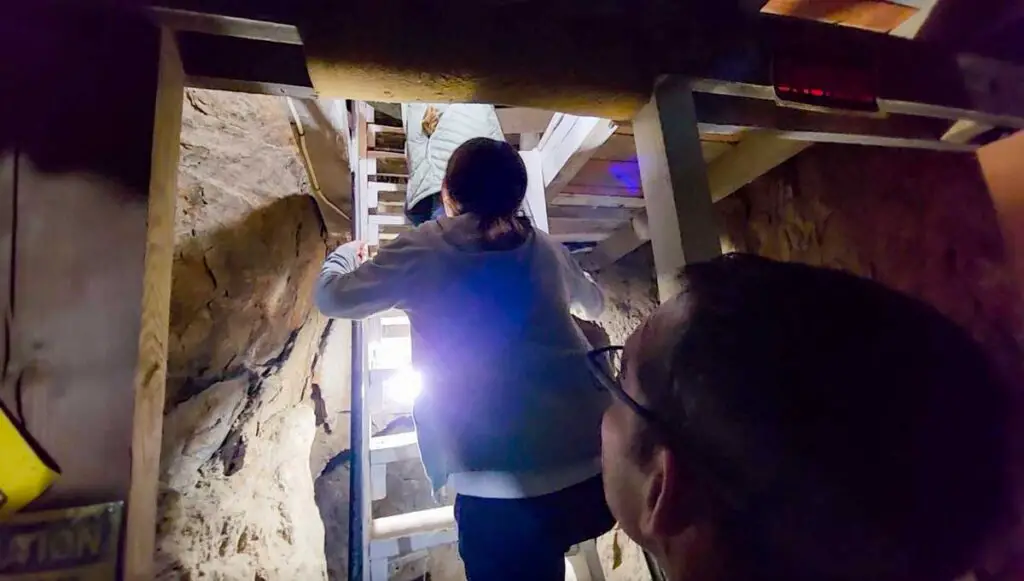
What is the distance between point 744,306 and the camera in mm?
602

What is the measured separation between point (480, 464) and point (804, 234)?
4.70 ft

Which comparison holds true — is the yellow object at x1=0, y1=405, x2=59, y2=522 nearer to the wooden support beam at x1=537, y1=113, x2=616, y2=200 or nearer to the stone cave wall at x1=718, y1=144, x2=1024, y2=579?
the wooden support beam at x1=537, y1=113, x2=616, y2=200

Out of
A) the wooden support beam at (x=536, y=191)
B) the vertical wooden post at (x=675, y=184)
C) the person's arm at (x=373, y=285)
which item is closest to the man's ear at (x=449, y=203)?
the person's arm at (x=373, y=285)

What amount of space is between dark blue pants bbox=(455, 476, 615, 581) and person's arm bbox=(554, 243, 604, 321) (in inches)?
17.8

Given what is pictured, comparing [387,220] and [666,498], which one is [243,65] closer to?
[666,498]

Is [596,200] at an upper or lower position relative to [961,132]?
upper

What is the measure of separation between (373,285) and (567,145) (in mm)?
1020

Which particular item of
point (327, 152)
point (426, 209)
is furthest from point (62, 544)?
point (327, 152)

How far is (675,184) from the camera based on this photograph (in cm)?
117

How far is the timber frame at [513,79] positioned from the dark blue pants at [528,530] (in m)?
0.47

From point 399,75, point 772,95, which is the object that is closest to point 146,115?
point 399,75

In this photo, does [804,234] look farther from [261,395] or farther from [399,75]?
[261,395]

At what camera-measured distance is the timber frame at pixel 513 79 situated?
81cm

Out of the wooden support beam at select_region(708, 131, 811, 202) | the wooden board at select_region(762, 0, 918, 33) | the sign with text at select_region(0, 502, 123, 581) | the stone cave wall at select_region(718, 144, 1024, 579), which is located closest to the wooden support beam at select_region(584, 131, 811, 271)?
the wooden support beam at select_region(708, 131, 811, 202)
